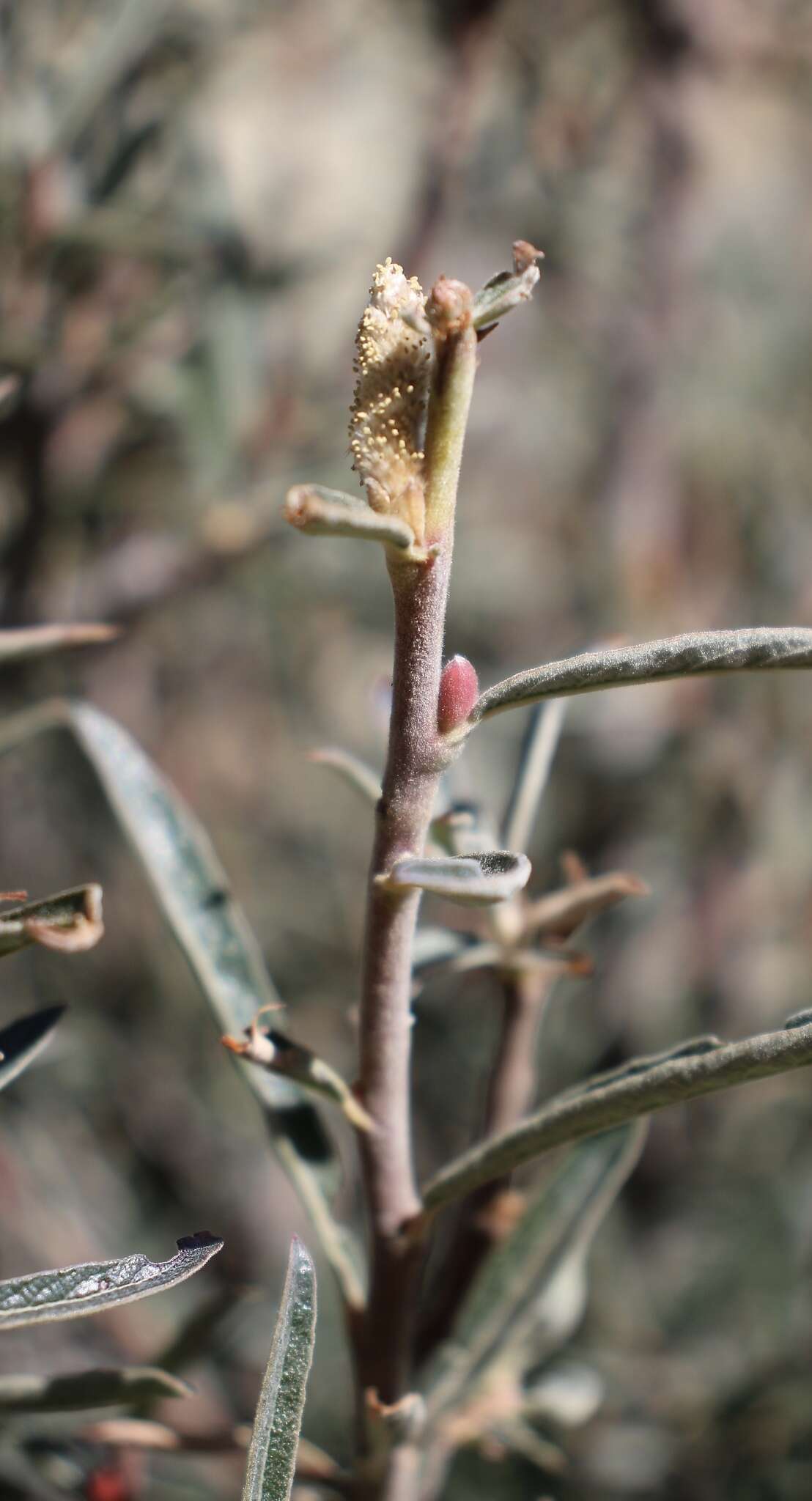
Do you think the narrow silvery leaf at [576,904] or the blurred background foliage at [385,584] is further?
the blurred background foliage at [385,584]

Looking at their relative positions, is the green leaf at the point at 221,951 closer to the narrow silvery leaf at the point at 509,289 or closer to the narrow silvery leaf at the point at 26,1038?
the narrow silvery leaf at the point at 26,1038

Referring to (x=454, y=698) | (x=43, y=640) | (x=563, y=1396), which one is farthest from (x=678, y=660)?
(x=563, y=1396)

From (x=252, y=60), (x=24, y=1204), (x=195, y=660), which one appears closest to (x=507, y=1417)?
(x=24, y=1204)

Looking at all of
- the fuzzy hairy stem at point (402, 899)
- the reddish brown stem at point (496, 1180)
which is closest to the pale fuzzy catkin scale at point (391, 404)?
the fuzzy hairy stem at point (402, 899)

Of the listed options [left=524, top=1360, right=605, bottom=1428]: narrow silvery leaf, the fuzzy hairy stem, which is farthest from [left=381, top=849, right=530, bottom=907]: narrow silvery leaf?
[left=524, top=1360, right=605, bottom=1428]: narrow silvery leaf

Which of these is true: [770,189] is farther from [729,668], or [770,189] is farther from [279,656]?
[729,668]

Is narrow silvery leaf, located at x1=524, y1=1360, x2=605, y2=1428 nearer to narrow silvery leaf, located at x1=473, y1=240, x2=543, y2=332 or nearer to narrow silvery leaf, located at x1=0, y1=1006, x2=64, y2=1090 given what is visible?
narrow silvery leaf, located at x1=0, y1=1006, x2=64, y2=1090
